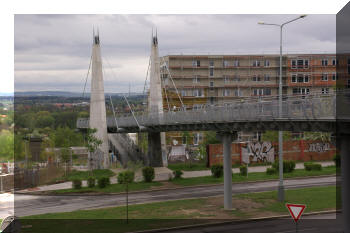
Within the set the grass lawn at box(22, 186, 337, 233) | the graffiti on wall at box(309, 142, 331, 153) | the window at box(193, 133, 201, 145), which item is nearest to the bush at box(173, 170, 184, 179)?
the grass lawn at box(22, 186, 337, 233)

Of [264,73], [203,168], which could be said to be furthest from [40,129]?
[203,168]

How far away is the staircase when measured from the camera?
57375mm

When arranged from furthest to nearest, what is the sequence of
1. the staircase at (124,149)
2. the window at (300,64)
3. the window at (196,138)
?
the window at (300,64)
the window at (196,138)
the staircase at (124,149)

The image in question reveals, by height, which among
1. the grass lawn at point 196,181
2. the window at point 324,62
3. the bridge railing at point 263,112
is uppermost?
the window at point 324,62

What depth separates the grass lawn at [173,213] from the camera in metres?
24.8

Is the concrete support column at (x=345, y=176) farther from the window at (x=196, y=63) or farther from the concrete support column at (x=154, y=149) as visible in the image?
the window at (x=196, y=63)

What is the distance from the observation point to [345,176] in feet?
60.2

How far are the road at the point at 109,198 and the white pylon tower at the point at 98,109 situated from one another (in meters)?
15.4

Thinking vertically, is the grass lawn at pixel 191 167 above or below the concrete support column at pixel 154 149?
below

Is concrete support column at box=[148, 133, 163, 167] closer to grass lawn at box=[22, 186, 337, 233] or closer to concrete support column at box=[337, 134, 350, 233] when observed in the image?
grass lawn at box=[22, 186, 337, 233]

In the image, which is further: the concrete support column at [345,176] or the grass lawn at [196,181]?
the grass lawn at [196,181]

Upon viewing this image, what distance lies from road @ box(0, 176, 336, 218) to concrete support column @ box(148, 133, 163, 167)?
52.3 ft

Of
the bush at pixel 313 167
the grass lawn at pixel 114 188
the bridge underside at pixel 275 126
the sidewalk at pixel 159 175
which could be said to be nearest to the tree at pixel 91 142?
the sidewalk at pixel 159 175

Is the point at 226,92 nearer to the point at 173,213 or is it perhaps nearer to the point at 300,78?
the point at 300,78
